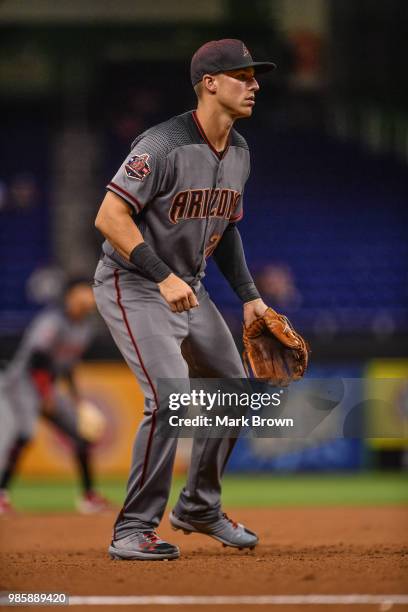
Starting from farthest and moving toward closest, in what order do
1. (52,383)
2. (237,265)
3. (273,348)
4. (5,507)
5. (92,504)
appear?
(52,383)
(92,504)
(5,507)
(237,265)
(273,348)

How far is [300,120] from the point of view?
31.6ft

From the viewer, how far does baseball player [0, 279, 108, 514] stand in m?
6.57

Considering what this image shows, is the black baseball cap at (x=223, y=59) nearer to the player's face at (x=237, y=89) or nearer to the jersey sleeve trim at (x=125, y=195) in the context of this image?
the player's face at (x=237, y=89)

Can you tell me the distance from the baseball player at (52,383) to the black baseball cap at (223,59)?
10.4 ft

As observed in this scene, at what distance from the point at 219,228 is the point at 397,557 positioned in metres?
1.35

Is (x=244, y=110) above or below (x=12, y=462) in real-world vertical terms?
above

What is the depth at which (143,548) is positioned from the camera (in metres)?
3.56

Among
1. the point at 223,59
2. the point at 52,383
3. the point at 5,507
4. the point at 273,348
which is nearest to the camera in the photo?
the point at 223,59

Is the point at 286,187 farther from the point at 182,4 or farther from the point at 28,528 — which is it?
the point at 28,528

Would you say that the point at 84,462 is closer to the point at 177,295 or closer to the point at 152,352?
the point at 152,352

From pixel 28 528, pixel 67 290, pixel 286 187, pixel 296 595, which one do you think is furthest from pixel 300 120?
pixel 296 595

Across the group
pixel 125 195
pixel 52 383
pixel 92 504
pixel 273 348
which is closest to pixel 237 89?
pixel 125 195

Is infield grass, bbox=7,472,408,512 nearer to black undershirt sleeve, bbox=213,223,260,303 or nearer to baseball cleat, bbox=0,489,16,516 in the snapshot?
baseball cleat, bbox=0,489,16,516

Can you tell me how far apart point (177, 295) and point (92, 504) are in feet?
11.4
